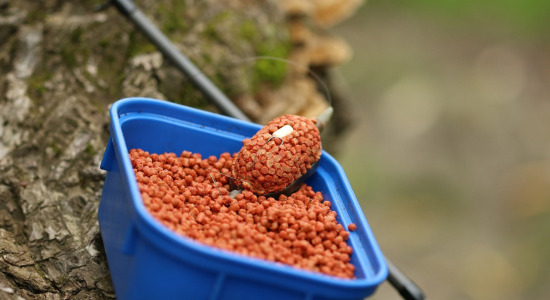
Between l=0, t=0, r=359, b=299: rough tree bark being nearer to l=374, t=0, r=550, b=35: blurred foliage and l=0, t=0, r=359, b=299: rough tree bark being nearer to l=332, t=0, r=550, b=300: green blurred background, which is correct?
l=332, t=0, r=550, b=300: green blurred background

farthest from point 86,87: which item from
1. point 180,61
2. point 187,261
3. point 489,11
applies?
point 489,11

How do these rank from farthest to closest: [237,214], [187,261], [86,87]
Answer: [86,87], [237,214], [187,261]

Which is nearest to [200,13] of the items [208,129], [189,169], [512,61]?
[208,129]

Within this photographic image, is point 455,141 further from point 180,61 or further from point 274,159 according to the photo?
point 274,159

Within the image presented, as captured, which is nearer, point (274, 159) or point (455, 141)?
point (274, 159)

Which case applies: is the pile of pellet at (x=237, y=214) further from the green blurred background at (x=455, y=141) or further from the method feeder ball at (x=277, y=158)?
the green blurred background at (x=455, y=141)

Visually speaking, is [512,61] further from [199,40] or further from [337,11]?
[199,40]

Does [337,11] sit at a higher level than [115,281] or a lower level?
higher
